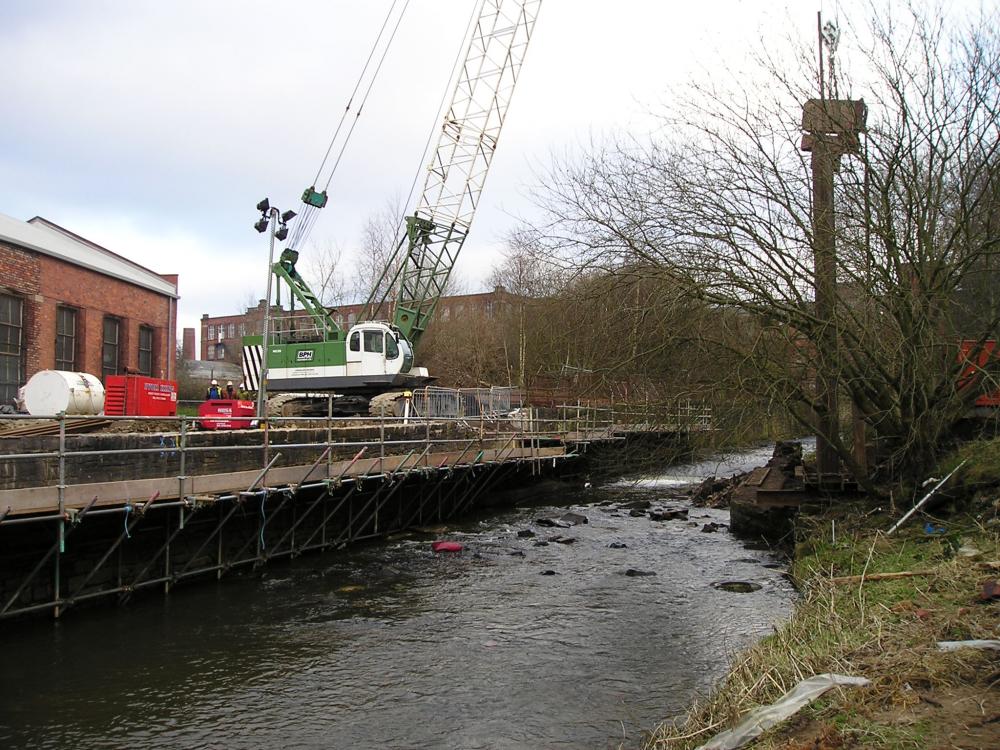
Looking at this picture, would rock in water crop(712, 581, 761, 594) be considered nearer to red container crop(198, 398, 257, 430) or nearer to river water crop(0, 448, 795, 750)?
river water crop(0, 448, 795, 750)

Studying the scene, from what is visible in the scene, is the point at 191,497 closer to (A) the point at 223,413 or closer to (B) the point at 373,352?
(A) the point at 223,413

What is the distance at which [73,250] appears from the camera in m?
23.0

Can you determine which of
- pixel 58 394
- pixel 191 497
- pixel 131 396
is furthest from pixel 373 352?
pixel 191 497

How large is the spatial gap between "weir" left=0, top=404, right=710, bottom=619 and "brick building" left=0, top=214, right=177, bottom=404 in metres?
6.77

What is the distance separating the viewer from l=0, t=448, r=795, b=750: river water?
663cm

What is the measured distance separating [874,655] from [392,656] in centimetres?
506

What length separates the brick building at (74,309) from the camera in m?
19.9

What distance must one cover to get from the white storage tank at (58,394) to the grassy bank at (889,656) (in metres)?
12.0

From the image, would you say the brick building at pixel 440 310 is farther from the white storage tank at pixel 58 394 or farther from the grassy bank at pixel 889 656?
the grassy bank at pixel 889 656

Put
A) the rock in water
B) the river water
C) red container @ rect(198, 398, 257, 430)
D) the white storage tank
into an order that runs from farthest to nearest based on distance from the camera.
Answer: red container @ rect(198, 398, 257, 430) → the white storage tank → the rock in water → the river water

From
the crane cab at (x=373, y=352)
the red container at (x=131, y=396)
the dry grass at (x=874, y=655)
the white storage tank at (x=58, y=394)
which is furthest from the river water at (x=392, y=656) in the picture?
the crane cab at (x=373, y=352)

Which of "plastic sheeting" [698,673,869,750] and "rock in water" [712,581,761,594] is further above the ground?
"plastic sheeting" [698,673,869,750]

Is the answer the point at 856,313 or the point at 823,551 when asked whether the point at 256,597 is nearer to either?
the point at 823,551

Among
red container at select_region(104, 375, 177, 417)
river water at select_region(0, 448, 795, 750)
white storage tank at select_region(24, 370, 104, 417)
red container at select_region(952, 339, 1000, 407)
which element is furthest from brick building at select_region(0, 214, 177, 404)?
A: red container at select_region(952, 339, 1000, 407)
